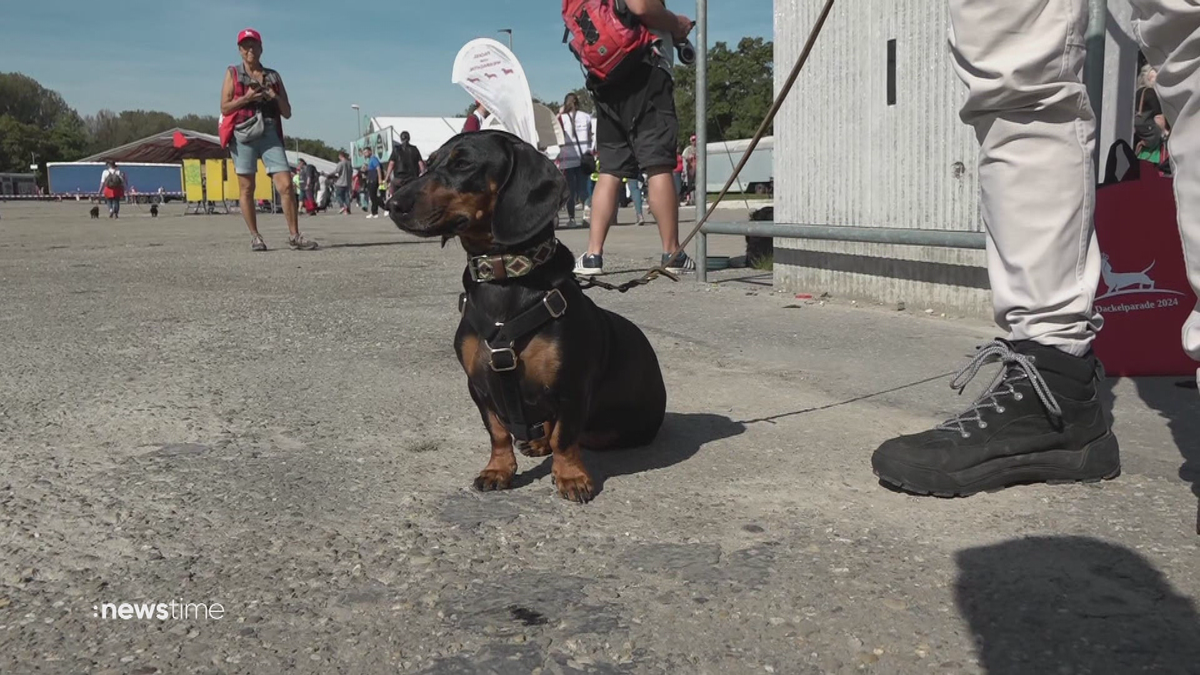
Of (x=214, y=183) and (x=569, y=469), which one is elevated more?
(x=214, y=183)

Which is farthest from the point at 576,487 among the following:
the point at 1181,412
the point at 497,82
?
the point at 497,82

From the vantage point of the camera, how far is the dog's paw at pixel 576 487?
2.10 metres

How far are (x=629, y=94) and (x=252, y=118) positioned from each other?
4006 mm

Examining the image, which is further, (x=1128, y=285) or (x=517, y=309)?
(x=1128, y=285)

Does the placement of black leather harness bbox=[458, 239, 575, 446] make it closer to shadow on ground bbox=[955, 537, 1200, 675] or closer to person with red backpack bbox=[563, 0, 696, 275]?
shadow on ground bbox=[955, 537, 1200, 675]

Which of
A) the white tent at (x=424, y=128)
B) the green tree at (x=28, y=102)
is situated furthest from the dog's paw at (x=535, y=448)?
the green tree at (x=28, y=102)

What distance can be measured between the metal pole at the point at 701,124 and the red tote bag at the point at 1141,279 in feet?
Result: 8.20

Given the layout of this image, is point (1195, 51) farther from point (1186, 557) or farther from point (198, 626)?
point (198, 626)

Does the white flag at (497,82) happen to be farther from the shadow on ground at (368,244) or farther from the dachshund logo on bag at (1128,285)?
the dachshund logo on bag at (1128,285)

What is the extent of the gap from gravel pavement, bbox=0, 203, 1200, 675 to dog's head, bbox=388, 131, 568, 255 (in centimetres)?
55

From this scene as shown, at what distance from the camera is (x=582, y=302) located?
89.5 inches

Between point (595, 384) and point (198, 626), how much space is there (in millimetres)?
1058

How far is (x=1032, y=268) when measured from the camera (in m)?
2.10

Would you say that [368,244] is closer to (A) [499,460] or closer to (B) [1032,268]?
(A) [499,460]
